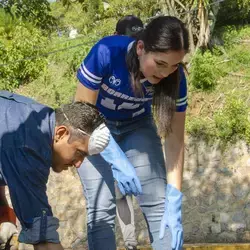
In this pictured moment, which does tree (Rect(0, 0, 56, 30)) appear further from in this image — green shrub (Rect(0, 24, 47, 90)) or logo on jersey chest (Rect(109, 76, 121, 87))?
logo on jersey chest (Rect(109, 76, 121, 87))

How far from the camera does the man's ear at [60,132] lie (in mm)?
2287

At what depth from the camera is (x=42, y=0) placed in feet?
33.9

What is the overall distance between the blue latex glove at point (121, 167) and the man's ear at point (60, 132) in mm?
745

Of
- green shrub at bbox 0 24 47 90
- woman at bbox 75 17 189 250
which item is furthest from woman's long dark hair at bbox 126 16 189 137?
green shrub at bbox 0 24 47 90

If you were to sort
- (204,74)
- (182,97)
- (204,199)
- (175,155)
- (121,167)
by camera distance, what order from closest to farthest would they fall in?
(121,167) → (182,97) → (175,155) → (204,199) → (204,74)

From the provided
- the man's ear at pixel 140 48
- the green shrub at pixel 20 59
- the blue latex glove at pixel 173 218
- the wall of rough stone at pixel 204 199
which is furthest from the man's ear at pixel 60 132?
the green shrub at pixel 20 59

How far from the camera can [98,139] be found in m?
2.40

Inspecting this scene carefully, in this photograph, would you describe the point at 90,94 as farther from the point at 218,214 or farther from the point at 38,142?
Result: the point at 218,214

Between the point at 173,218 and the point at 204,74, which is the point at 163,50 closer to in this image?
the point at 173,218

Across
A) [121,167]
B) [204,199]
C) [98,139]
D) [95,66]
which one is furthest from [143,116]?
[204,199]

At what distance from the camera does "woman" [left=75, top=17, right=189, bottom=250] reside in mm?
2891

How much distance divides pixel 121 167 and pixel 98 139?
2.28 feet

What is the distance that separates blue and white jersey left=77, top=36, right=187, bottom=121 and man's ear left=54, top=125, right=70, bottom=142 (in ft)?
2.35

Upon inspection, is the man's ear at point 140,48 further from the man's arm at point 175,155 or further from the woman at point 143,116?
the man's arm at point 175,155
